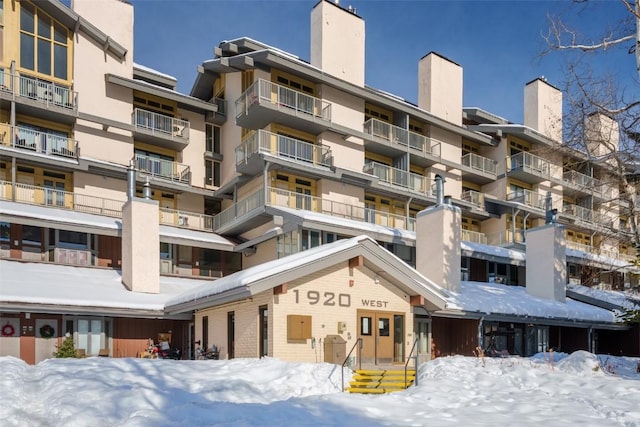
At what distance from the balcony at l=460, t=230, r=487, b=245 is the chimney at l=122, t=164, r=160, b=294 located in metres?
20.9

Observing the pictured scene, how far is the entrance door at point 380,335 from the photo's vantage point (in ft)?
66.3

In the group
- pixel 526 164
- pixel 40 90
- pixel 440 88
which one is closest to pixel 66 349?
pixel 40 90

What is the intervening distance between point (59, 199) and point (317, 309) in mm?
17597

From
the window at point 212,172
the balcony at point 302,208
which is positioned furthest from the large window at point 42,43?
the balcony at point 302,208

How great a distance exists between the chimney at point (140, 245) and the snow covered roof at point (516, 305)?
13.6m

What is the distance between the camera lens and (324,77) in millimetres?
33406

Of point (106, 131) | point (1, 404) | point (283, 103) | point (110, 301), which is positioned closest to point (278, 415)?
point (1, 404)

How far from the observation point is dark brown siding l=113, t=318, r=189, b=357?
2560 cm

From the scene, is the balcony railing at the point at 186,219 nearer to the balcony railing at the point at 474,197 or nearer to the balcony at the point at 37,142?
the balcony at the point at 37,142

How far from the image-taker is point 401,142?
37.7 meters

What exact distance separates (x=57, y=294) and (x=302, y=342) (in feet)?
34.4

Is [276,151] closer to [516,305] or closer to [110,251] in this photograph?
[110,251]

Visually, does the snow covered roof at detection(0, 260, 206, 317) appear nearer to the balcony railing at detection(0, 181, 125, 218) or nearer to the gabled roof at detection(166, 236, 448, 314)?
the gabled roof at detection(166, 236, 448, 314)

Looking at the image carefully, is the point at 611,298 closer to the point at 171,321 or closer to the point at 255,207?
the point at 255,207
